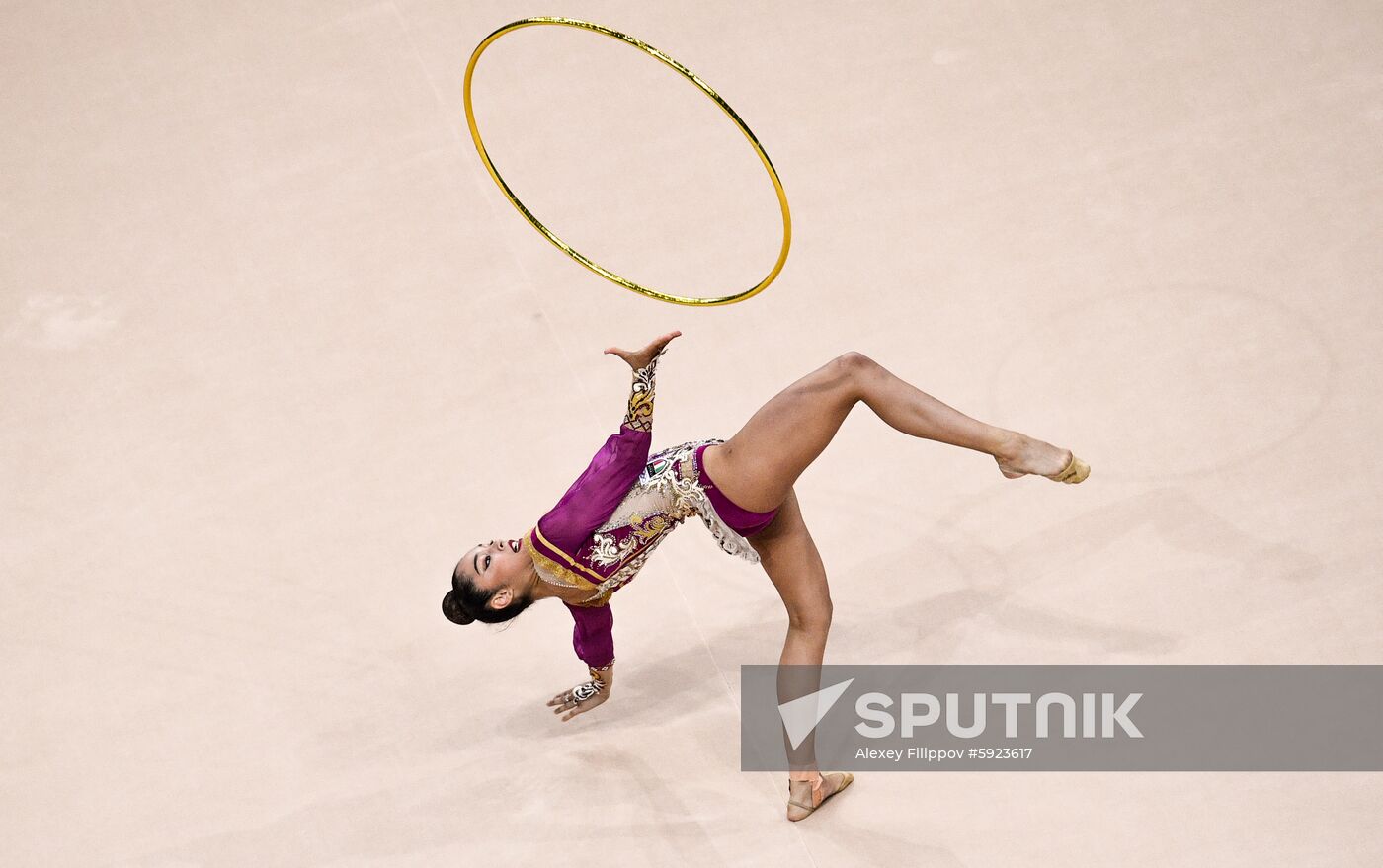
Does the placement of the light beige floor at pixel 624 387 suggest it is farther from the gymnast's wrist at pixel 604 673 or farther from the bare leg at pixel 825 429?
the bare leg at pixel 825 429

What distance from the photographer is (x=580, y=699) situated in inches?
162

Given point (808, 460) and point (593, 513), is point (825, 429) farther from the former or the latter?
point (593, 513)

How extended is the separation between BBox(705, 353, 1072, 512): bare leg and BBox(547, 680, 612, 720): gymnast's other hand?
74cm

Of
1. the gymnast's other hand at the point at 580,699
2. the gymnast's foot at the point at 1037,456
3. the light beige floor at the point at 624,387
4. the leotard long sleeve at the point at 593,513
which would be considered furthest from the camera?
the gymnast's other hand at the point at 580,699

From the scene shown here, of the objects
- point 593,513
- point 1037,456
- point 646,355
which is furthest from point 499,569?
point 1037,456

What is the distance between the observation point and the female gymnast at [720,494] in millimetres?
3598

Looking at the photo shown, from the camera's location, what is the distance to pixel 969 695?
4043 mm

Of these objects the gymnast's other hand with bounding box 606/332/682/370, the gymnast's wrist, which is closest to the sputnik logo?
the gymnast's wrist

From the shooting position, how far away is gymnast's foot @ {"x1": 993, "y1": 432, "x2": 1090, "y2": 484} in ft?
11.6

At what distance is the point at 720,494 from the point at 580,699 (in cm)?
79

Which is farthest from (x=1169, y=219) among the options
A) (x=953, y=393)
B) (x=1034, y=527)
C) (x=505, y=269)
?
(x=505, y=269)

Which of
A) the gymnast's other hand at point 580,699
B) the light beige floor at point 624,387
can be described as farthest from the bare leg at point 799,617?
the gymnast's other hand at point 580,699

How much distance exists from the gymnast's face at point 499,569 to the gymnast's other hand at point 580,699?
1.59 feet

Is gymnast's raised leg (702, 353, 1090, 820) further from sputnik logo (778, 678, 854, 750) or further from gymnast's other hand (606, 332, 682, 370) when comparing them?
gymnast's other hand (606, 332, 682, 370)
